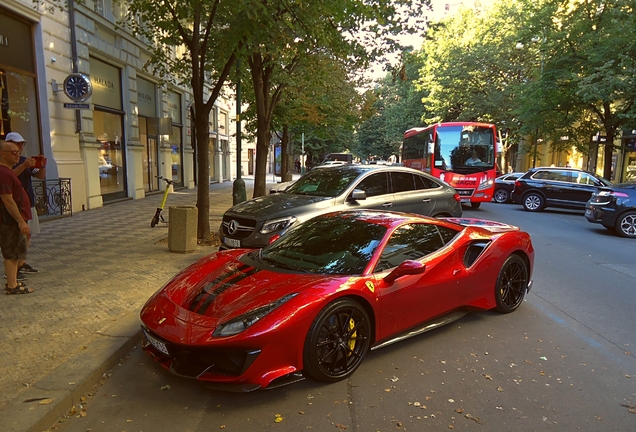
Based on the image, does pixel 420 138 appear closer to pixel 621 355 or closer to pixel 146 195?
pixel 146 195

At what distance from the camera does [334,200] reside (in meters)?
7.29

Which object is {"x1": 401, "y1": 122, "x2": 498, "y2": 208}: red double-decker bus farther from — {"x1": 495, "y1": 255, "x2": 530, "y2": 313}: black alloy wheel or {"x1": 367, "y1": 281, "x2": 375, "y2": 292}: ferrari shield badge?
{"x1": 367, "y1": 281, "x2": 375, "y2": 292}: ferrari shield badge

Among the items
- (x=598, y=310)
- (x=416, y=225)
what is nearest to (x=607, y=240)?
(x=598, y=310)

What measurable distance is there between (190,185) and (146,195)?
19.7ft

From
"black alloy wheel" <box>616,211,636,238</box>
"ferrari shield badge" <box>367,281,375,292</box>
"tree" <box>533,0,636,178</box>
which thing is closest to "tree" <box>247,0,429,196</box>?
"ferrari shield badge" <box>367,281,375,292</box>

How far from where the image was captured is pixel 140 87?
728 inches

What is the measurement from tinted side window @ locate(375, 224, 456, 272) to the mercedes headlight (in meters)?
2.64

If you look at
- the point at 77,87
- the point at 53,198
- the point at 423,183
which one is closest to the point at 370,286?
the point at 423,183

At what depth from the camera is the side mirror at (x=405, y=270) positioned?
3.72 meters

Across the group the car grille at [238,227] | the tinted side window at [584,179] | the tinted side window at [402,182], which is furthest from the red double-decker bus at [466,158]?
the car grille at [238,227]

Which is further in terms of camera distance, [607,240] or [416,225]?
[607,240]

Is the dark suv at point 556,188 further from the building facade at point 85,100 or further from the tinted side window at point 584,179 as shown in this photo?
the building facade at point 85,100

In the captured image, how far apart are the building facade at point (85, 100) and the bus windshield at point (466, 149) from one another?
10.2m

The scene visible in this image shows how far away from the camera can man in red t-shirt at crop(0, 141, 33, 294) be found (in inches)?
191
